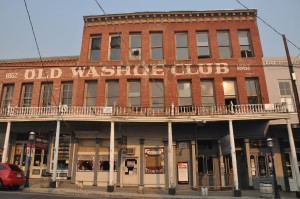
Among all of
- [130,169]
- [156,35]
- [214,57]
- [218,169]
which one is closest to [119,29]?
[156,35]

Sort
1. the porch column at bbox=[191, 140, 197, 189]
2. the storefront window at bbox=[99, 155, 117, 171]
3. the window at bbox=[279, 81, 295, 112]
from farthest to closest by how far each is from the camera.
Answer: the window at bbox=[279, 81, 295, 112], the storefront window at bbox=[99, 155, 117, 171], the porch column at bbox=[191, 140, 197, 189]

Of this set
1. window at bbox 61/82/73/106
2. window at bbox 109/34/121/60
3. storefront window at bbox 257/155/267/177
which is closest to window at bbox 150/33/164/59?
window at bbox 109/34/121/60

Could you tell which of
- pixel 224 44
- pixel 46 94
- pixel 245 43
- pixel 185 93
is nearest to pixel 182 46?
pixel 224 44

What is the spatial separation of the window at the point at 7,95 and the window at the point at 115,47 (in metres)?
8.71

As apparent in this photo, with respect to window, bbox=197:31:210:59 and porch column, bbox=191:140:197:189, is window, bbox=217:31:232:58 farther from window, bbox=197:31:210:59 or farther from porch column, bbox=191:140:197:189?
porch column, bbox=191:140:197:189

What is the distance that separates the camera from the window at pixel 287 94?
65.1 feet

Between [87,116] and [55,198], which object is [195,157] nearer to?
[87,116]

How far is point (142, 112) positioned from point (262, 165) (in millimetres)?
9340

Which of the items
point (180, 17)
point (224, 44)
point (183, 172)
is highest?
point (180, 17)

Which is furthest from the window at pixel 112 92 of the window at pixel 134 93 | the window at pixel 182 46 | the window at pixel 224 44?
the window at pixel 224 44

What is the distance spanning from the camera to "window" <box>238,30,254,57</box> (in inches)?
837

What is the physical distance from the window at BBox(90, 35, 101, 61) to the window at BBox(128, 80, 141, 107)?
12.0 ft

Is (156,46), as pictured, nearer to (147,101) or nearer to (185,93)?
(185,93)

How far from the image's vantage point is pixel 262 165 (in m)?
19.0
